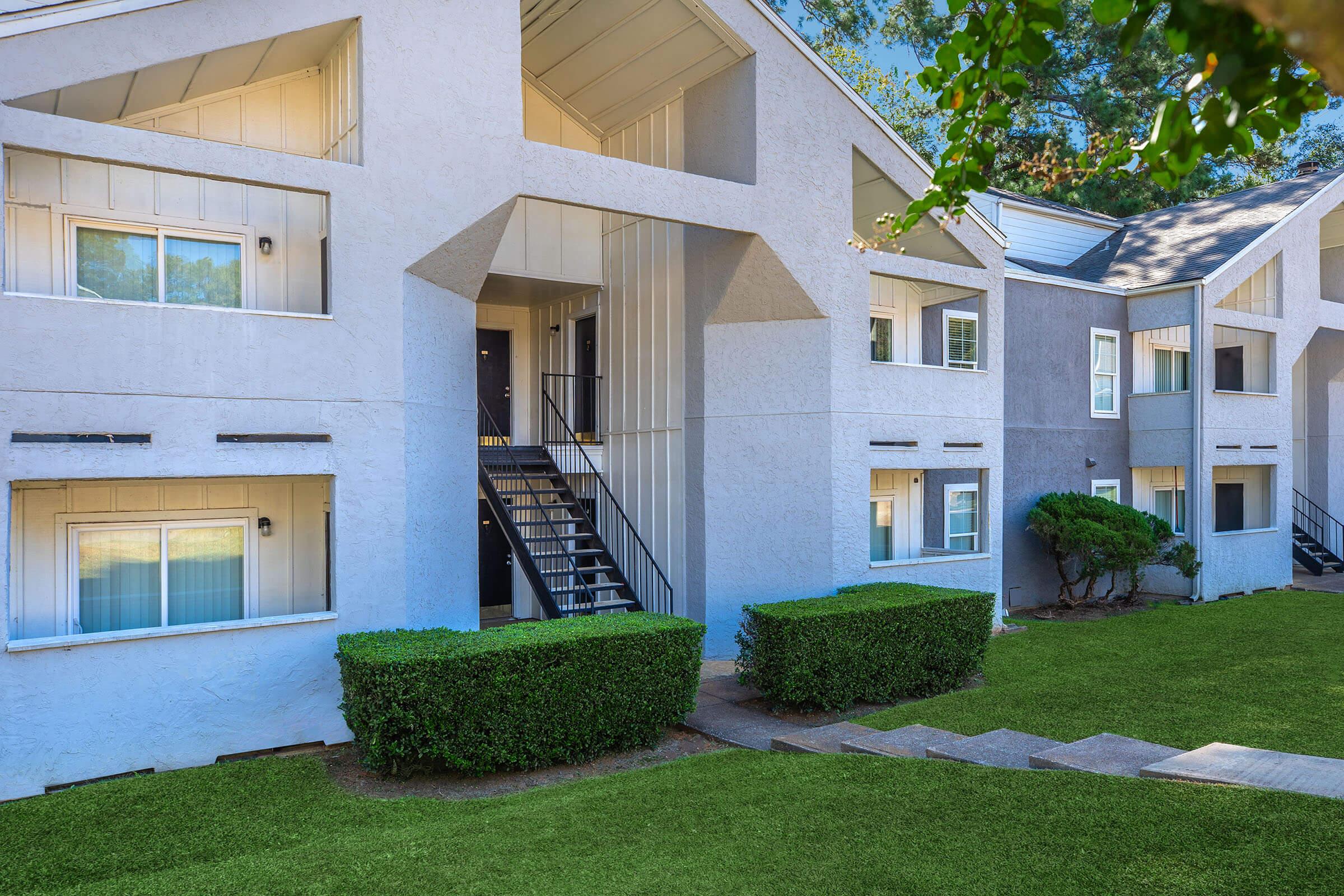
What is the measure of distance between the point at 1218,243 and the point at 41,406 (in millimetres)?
20399

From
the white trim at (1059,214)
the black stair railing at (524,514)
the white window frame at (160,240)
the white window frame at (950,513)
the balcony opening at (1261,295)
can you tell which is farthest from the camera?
the white trim at (1059,214)

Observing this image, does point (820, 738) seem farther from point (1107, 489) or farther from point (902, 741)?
point (1107, 489)

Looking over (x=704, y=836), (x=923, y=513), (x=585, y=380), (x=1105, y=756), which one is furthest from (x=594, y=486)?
(x=1105, y=756)

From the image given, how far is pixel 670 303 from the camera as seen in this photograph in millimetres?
13953

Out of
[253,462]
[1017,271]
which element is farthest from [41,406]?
[1017,271]

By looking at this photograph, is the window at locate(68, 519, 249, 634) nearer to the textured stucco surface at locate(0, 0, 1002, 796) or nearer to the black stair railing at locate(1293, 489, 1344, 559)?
the textured stucco surface at locate(0, 0, 1002, 796)

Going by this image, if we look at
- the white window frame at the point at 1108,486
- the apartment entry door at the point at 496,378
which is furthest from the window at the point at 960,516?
the apartment entry door at the point at 496,378

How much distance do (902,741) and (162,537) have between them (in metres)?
7.72

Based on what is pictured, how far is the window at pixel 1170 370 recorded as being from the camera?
19.8 meters

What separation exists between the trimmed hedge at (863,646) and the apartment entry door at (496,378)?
21.6 ft

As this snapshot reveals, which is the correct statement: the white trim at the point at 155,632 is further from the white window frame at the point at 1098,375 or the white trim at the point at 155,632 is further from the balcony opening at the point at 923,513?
the white window frame at the point at 1098,375

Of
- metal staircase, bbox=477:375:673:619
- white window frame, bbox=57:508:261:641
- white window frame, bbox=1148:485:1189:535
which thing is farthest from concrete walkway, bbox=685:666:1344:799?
white window frame, bbox=1148:485:1189:535

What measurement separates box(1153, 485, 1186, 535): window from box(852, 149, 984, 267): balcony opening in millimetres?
8789

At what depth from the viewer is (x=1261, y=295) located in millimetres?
20156
